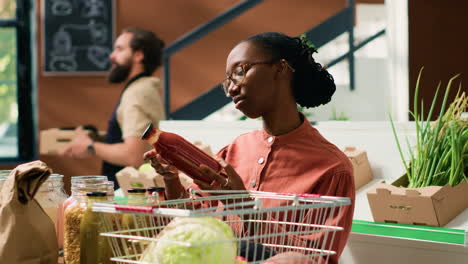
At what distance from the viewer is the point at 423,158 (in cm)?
233

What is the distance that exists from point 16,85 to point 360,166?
14.7 ft

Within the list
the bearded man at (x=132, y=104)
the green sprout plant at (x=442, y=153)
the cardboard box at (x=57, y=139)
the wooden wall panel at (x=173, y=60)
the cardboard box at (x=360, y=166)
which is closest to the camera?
the green sprout plant at (x=442, y=153)

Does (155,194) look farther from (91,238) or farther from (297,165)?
(297,165)

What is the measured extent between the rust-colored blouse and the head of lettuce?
57 centimetres

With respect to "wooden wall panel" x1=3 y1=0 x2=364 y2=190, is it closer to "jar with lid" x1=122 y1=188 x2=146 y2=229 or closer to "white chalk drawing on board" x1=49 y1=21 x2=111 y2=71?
"white chalk drawing on board" x1=49 y1=21 x2=111 y2=71

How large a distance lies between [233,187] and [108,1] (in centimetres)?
522

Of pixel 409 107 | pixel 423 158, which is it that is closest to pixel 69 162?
pixel 409 107

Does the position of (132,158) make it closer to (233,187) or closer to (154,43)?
(154,43)

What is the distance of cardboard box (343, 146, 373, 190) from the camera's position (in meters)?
2.57

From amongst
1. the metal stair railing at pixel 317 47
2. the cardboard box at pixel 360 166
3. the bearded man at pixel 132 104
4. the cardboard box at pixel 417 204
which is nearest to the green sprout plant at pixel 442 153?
the cardboard box at pixel 417 204

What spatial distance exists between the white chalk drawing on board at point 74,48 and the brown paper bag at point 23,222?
5.01 m

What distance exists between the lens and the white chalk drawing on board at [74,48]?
631 centimetres

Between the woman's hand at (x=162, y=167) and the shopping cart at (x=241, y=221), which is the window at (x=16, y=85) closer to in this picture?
the shopping cart at (x=241, y=221)

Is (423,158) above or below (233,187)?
below
